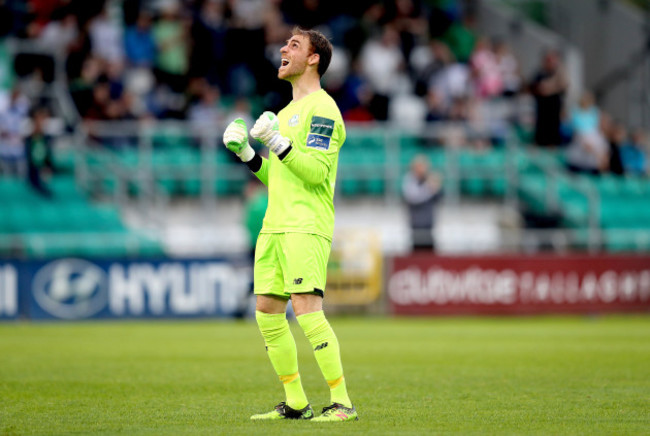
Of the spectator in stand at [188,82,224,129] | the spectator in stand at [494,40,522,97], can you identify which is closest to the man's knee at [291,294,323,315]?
the spectator in stand at [188,82,224,129]

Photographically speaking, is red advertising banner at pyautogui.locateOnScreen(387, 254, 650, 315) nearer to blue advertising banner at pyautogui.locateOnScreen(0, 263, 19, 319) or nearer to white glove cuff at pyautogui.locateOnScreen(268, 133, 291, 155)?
blue advertising banner at pyautogui.locateOnScreen(0, 263, 19, 319)

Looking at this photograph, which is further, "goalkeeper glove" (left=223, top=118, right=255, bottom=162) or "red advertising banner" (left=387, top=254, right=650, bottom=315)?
"red advertising banner" (left=387, top=254, right=650, bottom=315)

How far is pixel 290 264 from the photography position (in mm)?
6984

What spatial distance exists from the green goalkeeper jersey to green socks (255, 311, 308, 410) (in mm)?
575

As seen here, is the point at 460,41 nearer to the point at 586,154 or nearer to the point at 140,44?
the point at 586,154

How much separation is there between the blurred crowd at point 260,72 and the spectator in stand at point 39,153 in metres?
0.38

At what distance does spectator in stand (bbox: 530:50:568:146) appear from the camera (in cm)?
2295

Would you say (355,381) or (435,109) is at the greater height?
(435,109)

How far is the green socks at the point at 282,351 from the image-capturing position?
7160mm

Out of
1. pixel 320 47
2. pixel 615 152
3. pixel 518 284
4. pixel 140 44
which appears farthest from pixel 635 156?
pixel 320 47

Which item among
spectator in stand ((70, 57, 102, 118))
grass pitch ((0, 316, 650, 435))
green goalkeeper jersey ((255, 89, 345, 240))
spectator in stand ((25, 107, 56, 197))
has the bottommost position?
grass pitch ((0, 316, 650, 435))

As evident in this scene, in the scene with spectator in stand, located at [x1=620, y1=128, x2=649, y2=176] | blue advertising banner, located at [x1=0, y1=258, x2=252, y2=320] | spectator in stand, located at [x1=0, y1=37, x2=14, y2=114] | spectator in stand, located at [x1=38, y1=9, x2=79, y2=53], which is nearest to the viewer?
blue advertising banner, located at [x1=0, y1=258, x2=252, y2=320]

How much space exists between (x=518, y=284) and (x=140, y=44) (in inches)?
345

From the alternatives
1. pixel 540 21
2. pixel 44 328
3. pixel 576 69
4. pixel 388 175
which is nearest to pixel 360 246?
pixel 388 175
